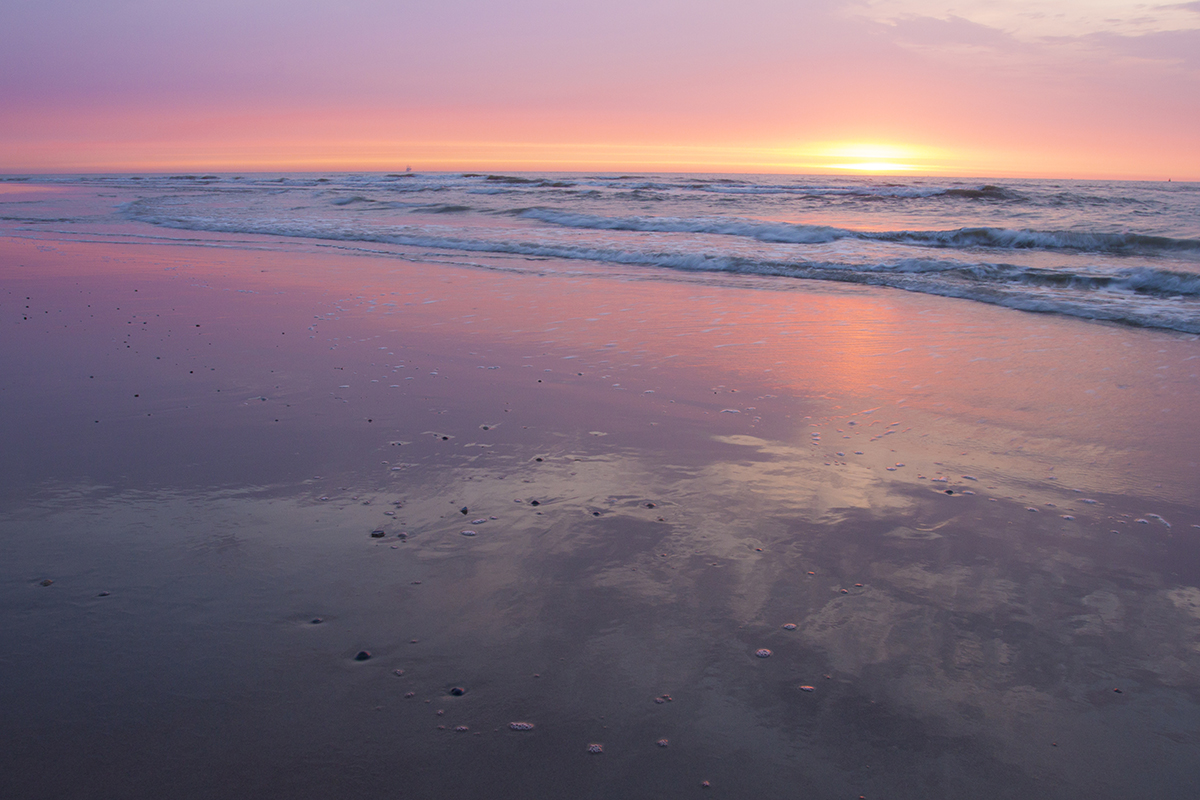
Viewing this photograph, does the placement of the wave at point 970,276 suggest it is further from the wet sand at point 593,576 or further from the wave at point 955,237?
the wave at point 955,237

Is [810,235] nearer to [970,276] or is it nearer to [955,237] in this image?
[955,237]

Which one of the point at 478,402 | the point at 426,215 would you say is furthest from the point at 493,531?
the point at 426,215

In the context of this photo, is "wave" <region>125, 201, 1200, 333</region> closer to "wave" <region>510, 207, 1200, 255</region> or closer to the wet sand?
the wet sand

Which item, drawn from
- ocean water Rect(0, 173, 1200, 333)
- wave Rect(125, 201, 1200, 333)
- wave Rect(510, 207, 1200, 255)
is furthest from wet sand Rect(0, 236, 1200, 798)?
wave Rect(510, 207, 1200, 255)

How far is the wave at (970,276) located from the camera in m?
8.47

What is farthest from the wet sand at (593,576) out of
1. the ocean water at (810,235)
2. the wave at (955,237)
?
the wave at (955,237)

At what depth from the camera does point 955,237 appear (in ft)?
54.7

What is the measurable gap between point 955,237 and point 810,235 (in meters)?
3.41

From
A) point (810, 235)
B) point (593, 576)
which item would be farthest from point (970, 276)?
point (593, 576)

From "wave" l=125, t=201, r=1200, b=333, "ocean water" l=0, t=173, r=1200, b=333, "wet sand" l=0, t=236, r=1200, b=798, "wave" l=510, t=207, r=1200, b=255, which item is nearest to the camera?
"wet sand" l=0, t=236, r=1200, b=798

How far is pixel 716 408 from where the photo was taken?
4824 mm

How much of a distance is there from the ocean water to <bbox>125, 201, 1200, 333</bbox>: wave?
31 millimetres

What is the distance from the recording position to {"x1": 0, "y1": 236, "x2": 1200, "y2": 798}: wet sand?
1936mm

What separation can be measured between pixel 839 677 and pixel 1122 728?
2.59 feet
